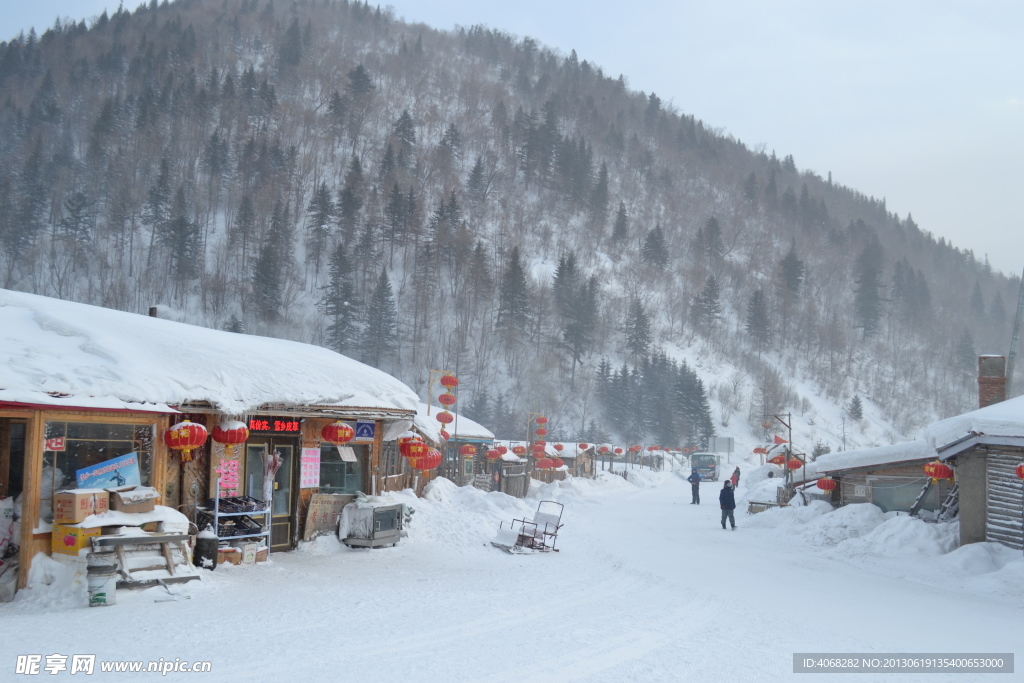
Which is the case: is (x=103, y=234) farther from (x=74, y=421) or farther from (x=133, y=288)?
(x=74, y=421)

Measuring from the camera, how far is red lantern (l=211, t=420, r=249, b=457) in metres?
12.3

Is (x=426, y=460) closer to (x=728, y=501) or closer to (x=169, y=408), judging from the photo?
(x=169, y=408)

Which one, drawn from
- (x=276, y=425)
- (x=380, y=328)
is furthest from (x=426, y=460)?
(x=380, y=328)

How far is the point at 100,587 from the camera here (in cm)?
933

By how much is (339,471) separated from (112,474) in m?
5.86

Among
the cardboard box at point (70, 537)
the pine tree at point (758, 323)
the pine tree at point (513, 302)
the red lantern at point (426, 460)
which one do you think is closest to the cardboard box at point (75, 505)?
the cardboard box at point (70, 537)

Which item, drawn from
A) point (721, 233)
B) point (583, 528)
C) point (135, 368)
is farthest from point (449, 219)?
point (135, 368)

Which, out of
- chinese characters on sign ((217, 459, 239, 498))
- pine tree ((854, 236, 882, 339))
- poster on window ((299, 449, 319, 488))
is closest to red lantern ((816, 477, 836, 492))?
poster on window ((299, 449, 319, 488))

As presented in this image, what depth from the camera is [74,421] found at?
1032 centimetres

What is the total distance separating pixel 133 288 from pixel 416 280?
28.7 meters

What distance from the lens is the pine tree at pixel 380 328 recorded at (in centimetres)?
6788

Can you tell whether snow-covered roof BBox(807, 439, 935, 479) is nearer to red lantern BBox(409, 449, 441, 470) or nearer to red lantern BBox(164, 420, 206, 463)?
red lantern BBox(409, 449, 441, 470)

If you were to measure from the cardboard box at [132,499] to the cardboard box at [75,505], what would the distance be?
1.13 ft

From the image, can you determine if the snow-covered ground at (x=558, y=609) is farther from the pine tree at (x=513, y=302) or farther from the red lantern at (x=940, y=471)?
the pine tree at (x=513, y=302)
